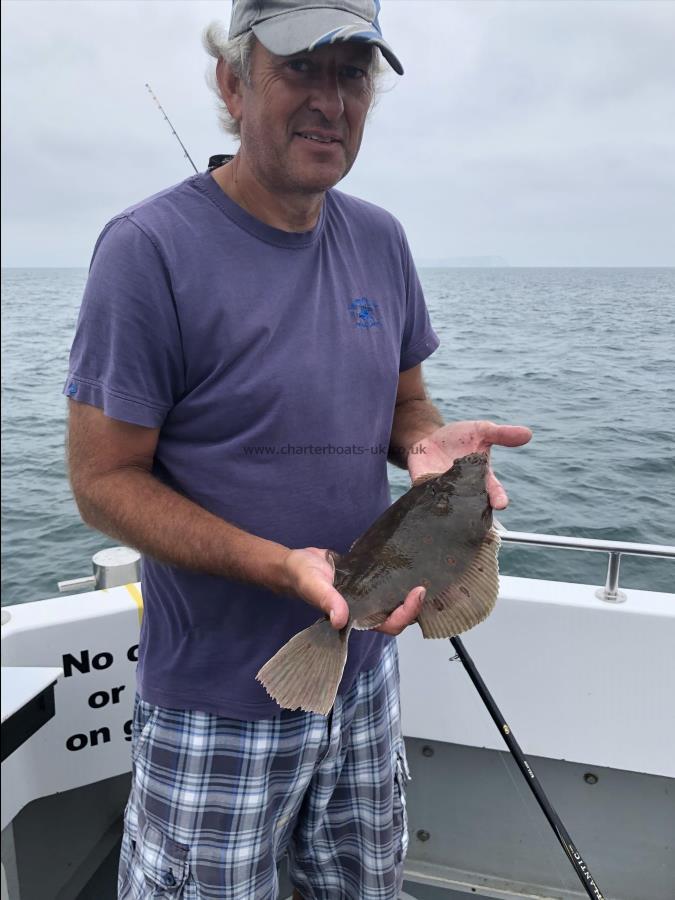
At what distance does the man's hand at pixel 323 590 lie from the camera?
148 centimetres

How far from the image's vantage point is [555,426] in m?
5.61

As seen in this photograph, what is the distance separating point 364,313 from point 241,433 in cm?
52

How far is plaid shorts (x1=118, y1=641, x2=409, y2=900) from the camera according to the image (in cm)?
179

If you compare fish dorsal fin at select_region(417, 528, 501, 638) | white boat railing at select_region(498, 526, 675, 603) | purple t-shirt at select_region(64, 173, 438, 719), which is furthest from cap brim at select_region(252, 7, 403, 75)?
white boat railing at select_region(498, 526, 675, 603)

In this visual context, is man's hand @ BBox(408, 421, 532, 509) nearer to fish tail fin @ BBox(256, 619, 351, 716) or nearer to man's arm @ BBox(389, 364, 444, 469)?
man's arm @ BBox(389, 364, 444, 469)

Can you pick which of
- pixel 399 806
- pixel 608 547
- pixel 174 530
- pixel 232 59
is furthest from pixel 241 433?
pixel 608 547

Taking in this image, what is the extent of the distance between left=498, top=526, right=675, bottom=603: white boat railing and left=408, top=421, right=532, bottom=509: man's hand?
48 cm

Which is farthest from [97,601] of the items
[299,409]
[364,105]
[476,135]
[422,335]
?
[476,135]

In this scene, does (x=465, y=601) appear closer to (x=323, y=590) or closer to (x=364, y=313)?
(x=323, y=590)

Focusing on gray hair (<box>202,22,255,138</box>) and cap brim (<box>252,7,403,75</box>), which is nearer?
cap brim (<box>252,7,403,75</box>)

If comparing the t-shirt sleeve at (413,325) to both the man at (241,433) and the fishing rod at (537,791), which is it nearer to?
the man at (241,433)

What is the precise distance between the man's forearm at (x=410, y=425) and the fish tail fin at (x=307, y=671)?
0.78m

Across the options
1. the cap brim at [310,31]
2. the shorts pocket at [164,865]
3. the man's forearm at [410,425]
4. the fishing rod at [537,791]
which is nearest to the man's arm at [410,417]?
the man's forearm at [410,425]

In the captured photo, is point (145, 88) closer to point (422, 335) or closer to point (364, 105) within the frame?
point (364, 105)
